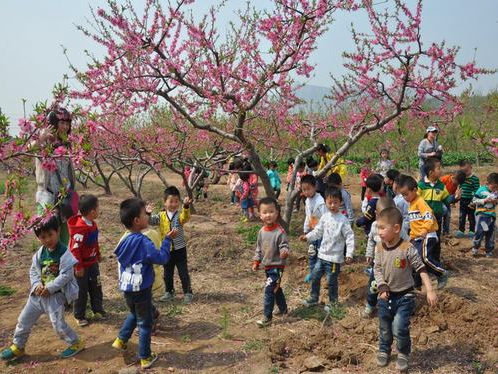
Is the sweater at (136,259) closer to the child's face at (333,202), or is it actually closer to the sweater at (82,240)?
the sweater at (82,240)

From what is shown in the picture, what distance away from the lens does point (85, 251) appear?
4117mm

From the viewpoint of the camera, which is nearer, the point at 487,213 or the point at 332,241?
the point at 332,241

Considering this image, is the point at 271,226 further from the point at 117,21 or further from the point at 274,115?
the point at 274,115

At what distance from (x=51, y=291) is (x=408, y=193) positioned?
3.69 meters

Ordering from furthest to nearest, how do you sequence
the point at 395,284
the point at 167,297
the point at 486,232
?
the point at 486,232
the point at 167,297
the point at 395,284

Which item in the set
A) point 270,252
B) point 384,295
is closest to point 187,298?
point 270,252

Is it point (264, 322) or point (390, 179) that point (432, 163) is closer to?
point (390, 179)

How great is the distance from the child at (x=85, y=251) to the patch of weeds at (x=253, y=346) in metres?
1.73

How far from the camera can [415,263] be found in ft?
10.2

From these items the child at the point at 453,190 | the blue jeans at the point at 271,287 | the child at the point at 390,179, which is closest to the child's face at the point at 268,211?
the blue jeans at the point at 271,287

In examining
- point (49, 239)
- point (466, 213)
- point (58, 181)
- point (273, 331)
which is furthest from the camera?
point (466, 213)

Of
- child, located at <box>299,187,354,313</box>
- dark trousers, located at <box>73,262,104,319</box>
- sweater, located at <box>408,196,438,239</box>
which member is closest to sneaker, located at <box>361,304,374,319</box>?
child, located at <box>299,187,354,313</box>

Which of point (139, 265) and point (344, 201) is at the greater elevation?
point (344, 201)

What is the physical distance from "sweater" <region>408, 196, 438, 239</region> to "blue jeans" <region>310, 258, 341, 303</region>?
3.32ft
